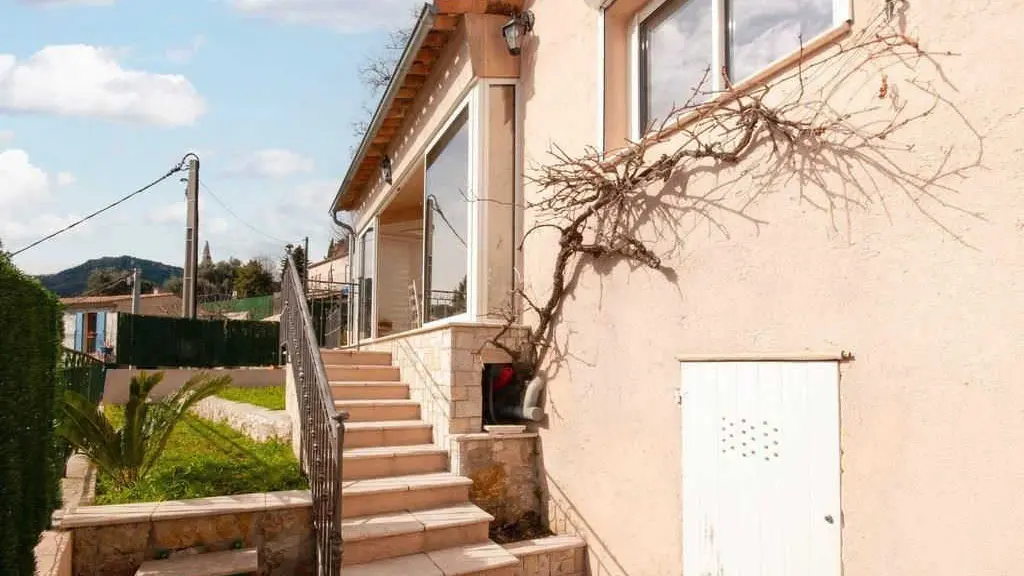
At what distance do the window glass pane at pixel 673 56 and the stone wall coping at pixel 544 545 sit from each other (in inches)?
138

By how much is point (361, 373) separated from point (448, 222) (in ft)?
7.01

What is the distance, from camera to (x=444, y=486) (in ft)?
17.1

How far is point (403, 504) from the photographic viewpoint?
199 inches

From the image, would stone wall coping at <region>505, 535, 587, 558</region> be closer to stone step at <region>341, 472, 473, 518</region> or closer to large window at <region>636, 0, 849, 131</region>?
stone step at <region>341, 472, 473, 518</region>

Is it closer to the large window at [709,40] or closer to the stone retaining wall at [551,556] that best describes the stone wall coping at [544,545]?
the stone retaining wall at [551,556]

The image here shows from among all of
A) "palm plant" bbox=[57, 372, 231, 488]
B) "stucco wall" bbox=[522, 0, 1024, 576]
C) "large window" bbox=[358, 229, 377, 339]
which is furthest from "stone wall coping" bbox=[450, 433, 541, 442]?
"large window" bbox=[358, 229, 377, 339]

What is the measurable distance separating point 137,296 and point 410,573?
2288cm

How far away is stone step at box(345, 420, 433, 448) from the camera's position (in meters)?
5.72

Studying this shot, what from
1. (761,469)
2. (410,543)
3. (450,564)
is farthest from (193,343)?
(761,469)

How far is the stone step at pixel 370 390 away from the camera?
655 centimetres

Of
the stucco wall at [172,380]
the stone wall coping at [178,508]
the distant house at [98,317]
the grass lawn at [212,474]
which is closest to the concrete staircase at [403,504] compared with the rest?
the stone wall coping at [178,508]

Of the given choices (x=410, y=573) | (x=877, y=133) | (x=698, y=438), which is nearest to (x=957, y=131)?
(x=877, y=133)

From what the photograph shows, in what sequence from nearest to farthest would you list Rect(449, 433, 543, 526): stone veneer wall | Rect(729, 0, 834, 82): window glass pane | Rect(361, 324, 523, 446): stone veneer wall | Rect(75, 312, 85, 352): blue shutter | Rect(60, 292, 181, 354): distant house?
Rect(729, 0, 834, 82): window glass pane, Rect(449, 433, 543, 526): stone veneer wall, Rect(361, 324, 523, 446): stone veneer wall, Rect(60, 292, 181, 354): distant house, Rect(75, 312, 85, 352): blue shutter

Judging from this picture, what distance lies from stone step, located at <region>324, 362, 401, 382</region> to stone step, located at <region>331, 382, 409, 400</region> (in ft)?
1.00
